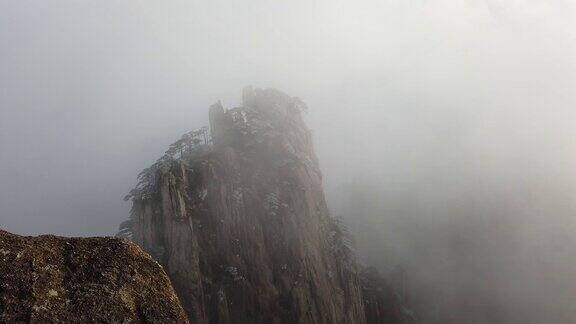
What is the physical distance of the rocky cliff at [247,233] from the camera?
54.0 metres

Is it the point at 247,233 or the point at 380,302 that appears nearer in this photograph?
the point at 247,233

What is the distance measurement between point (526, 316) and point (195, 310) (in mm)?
72154

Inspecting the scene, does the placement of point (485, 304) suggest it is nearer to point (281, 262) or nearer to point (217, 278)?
point (281, 262)

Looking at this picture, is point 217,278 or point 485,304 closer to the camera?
point 217,278

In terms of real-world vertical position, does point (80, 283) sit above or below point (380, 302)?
above

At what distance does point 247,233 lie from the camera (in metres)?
57.5

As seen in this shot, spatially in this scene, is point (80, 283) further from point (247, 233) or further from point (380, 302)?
point (380, 302)

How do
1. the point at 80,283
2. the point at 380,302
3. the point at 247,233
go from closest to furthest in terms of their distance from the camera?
the point at 80,283 < the point at 247,233 < the point at 380,302

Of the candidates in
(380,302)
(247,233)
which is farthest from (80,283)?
(380,302)

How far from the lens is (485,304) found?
95.0 m

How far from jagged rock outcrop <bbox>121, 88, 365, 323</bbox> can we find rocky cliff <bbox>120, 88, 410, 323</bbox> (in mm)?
112

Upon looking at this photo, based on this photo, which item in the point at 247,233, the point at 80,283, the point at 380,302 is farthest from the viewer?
the point at 380,302

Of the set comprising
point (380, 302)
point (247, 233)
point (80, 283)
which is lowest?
point (380, 302)

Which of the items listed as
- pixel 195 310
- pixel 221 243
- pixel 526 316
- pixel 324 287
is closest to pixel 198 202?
pixel 221 243
